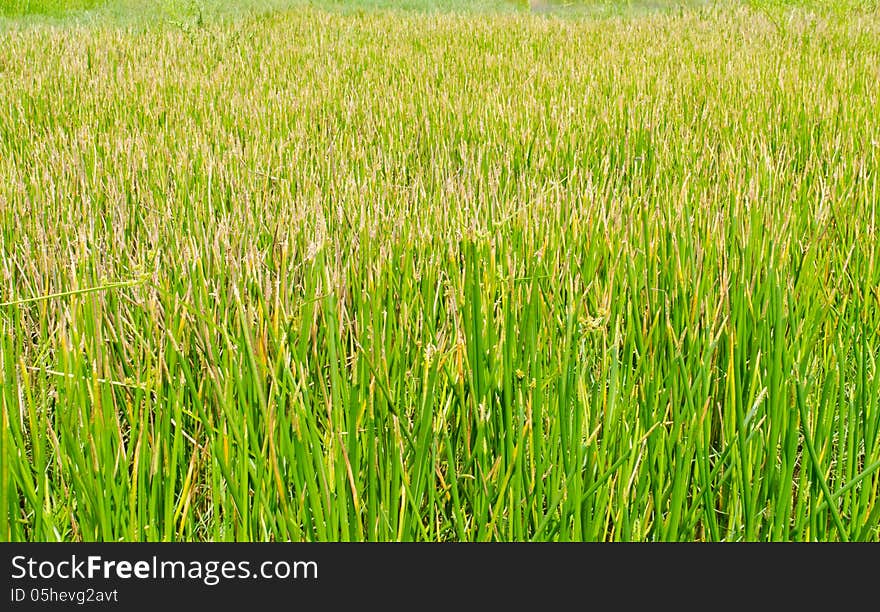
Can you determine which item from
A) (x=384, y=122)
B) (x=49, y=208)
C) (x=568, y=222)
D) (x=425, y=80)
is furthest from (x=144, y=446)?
(x=425, y=80)

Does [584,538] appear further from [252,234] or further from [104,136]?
[104,136]

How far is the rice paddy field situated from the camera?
1.07 metres

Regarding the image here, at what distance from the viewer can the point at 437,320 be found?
1608mm

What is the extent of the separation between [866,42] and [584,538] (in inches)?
230

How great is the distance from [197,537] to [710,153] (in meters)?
2.18

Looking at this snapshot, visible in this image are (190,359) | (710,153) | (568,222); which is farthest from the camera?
(710,153)

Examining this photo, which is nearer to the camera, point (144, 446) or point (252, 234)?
point (144, 446)

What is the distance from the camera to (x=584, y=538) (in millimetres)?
1050

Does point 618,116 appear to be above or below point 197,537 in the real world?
above

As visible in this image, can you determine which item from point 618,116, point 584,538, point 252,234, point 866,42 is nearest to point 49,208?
point 252,234

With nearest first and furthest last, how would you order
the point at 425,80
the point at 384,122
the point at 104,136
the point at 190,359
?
the point at 190,359, the point at 104,136, the point at 384,122, the point at 425,80

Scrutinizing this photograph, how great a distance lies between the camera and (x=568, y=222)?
74.3 inches

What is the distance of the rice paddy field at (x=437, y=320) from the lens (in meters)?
1.07

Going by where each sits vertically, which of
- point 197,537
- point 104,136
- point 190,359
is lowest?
point 197,537
